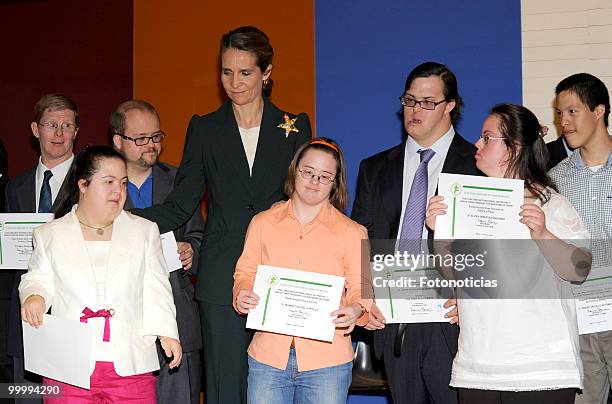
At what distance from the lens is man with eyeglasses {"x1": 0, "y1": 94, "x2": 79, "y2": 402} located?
4.55m

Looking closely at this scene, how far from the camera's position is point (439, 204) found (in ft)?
11.0

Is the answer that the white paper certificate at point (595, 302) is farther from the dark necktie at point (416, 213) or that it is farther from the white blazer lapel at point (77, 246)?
the white blazer lapel at point (77, 246)

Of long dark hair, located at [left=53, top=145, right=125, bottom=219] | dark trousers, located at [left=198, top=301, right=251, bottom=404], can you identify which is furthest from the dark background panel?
dark trousers, located at [left=198, top=301, right=251, bottom=404]

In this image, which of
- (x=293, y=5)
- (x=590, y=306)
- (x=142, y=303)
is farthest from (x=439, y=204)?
(x=293, y=5)

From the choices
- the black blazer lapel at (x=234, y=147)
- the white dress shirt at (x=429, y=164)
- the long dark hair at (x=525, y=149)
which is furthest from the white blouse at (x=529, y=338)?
the black blazer lapel at (x=234, y=147)

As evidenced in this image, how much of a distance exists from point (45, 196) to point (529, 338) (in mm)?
2963

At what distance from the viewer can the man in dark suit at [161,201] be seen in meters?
4.46

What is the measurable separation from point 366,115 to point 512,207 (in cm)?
223

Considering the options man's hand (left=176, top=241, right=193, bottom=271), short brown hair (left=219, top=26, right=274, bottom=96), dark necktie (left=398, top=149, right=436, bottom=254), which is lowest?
man's hand (left=176, top=241, right=193, bottom=271)

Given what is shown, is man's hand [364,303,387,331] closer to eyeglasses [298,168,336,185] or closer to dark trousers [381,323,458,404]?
dark trousers [381,323,458,404]

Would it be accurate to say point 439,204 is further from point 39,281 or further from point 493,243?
point 39,281

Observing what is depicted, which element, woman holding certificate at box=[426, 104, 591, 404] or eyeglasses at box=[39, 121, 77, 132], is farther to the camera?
eyeglasses at box=[39, 121, 77, 132]

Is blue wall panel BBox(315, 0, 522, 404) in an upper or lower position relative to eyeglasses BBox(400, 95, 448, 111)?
upper

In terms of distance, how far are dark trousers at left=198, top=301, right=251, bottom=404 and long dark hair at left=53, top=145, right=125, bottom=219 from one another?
908 millimetres
